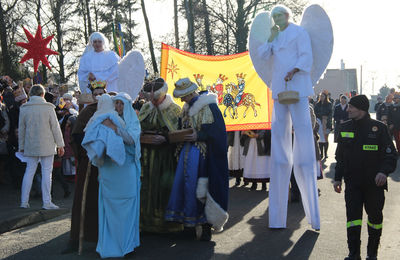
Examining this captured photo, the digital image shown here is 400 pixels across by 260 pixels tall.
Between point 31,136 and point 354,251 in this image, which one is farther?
point 31,136

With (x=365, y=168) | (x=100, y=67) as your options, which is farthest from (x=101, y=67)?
(x=365, y=168)

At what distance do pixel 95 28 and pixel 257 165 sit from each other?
75.9 ft

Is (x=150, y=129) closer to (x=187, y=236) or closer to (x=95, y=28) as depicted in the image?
(x=187, y=236)

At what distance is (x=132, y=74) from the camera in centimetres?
805

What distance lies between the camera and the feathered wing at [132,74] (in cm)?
793

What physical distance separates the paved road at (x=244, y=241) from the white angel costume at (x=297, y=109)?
0.35 meters

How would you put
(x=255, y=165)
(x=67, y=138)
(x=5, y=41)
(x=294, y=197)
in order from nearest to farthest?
(x=294, y=197) < (x=255, y=165) < (x=67, y=138) < (x=5, y=41)

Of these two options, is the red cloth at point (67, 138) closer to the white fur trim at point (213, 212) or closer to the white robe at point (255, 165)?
the white robe at point (255, 165)

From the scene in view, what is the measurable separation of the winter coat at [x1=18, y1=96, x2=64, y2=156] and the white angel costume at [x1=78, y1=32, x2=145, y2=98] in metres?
0.79

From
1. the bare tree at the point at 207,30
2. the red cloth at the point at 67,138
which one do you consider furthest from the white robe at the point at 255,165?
the bare tree at the point at 207,30

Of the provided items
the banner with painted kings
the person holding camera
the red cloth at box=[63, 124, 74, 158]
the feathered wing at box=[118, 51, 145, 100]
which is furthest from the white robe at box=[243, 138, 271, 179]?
the person holding camera

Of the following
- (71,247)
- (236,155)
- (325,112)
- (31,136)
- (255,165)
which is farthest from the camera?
(325,112)

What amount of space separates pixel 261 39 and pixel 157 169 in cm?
233

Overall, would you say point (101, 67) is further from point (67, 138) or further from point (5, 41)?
point (5, 41)
